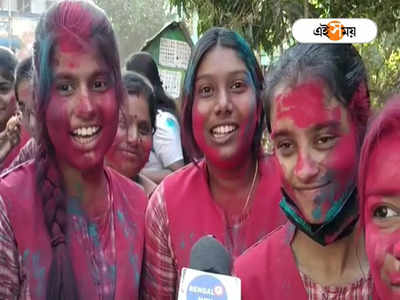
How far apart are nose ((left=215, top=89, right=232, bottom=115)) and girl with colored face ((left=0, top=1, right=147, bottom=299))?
0.40m

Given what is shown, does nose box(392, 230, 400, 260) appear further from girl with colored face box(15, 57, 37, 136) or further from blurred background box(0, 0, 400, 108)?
blurred background box(0, 0, 400, 108)

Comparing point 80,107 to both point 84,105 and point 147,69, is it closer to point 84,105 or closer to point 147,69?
point 84,105

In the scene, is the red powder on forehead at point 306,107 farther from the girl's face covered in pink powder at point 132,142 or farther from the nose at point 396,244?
the girl's face covered in pink powder at point 132,142

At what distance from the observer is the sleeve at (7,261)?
2271 mm

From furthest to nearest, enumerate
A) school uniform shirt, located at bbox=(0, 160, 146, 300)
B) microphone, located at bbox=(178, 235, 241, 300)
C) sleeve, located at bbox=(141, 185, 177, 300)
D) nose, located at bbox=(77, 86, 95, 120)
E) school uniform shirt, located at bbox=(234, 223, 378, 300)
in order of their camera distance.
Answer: sleeve, located at bbox=(141, 185, 177, 300) < nose, located at bbox=(77, 86, 95, 120) < school uniform shirt, located at bbox=(0, 160, 146, 300) < school uniform shirt, located at bbox=(234, 223, 378, 300) < microphone, located at bbox=(178, 235, 241, 300)

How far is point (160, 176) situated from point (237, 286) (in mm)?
2539

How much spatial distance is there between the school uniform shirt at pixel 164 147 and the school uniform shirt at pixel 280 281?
1.93 metres

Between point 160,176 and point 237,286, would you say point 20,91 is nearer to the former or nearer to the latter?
point 160,176

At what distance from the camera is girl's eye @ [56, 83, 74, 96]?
2.50m

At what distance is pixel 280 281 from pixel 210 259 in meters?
0.58

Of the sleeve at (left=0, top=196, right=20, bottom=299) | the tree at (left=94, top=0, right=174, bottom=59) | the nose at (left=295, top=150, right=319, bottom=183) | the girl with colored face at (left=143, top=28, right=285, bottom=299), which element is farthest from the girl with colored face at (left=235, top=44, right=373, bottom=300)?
the tree at (left=94, top=0, right=174, bottom=59)

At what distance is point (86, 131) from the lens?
99.6 inches

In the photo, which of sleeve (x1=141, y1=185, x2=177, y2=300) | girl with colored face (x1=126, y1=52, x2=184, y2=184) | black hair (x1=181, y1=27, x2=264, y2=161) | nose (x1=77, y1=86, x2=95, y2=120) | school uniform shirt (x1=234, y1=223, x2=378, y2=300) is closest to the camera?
school uniform shirt (x1=234, y1=223, x2=378, y2=300)

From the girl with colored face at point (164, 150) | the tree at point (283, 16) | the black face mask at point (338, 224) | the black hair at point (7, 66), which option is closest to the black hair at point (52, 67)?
the black face mask at point (338, 224)
